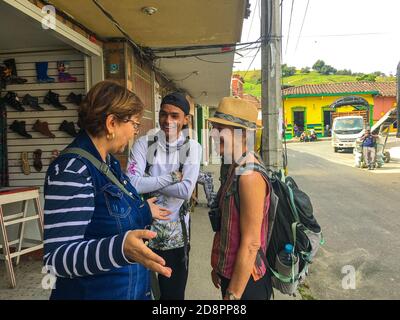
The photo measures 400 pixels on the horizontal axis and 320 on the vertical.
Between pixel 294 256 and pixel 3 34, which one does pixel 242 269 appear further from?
pixel 3 34

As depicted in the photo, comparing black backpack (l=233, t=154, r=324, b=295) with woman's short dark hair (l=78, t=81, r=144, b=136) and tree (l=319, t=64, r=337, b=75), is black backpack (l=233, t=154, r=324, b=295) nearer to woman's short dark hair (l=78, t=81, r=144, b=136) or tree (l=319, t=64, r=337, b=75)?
woman's short dark hair (l=78, t=81, r=144, b=136)

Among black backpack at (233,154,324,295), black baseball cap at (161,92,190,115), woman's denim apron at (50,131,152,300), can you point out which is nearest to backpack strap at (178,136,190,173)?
black baseball cap at (161,92,190,115)

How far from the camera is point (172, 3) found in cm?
359

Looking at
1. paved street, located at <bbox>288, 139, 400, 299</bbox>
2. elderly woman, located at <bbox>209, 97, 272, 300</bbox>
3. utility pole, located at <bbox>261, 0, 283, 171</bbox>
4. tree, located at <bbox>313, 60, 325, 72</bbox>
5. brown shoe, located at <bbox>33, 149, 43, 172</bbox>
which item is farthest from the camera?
tree, located at <bbox>313, 60, 325, 72</bbox>

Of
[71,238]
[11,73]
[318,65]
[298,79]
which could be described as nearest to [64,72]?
[11,73]

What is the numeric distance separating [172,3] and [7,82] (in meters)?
2.62

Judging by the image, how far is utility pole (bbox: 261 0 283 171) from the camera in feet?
13.0

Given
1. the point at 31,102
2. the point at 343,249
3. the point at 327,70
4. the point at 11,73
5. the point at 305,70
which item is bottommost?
the point at 343,249

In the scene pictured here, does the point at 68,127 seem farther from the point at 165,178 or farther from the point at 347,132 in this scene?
the point at 347,132

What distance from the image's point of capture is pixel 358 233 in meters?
6.31

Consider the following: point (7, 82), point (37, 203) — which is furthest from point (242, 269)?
point (7, 82)

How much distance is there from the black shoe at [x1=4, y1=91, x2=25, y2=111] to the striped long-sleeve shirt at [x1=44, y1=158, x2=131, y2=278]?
3.99m

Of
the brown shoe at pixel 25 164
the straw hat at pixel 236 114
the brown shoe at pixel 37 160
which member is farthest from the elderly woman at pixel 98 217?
the brown shoe at pixel 25 164

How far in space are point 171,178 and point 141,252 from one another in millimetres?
1278
